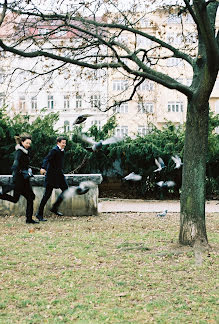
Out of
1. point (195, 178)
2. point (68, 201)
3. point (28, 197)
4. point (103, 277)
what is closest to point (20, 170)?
point (28, 197)

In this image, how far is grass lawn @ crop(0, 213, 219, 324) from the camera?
13.6ft

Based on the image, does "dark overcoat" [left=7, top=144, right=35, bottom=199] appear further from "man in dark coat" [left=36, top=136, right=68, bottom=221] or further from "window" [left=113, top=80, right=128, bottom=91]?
"window" [left=113, top=80, right=128, bottom=91]

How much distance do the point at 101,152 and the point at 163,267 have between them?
31.7 feet

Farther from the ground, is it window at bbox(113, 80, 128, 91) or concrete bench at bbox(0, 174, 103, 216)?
window at bbox(113, 80, 128, 91)

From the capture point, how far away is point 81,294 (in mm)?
4648

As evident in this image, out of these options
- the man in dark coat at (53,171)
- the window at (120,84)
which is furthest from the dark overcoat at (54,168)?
the window at (120,84)

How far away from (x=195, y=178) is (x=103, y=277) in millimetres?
2347

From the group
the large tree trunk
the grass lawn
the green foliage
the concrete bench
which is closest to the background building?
the green foliage

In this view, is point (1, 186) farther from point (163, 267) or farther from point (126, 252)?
point (163, 267)

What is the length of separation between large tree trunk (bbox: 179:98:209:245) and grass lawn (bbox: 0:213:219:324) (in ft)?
1.16

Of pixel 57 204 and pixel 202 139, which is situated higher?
pixel 202 139

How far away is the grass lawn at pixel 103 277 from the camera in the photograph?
13.6 feet

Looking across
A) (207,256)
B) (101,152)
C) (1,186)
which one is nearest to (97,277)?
(207,256)

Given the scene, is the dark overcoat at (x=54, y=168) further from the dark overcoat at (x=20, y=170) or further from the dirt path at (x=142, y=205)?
the dirt path at (x=142, y=205)
